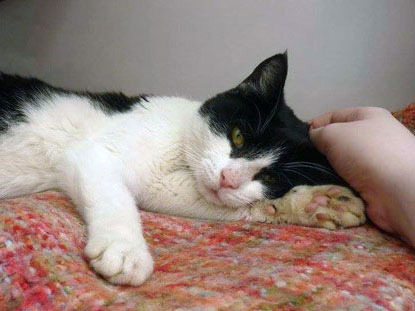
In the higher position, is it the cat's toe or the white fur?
the white fur

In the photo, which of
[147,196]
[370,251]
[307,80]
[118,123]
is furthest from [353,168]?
[307,80]

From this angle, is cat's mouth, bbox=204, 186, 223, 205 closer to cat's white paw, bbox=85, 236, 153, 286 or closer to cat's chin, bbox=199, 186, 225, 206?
cat's chin, bbox=199, 186, 225, 206

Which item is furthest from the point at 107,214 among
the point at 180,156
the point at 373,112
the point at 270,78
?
the point at 373,112

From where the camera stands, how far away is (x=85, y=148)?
112 centimetres

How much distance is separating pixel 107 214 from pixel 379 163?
0.70 metres

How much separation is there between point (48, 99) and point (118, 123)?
329mm

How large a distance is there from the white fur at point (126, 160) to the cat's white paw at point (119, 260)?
0.14 metres

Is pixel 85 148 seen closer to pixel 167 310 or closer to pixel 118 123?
pixel 118 123

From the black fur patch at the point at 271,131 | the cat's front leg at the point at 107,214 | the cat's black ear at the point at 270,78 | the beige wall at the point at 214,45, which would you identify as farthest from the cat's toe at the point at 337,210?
the beige wall at the point at 214,45

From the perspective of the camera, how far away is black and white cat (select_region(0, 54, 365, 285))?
1029 millimetres

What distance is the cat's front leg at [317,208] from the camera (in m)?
1.01

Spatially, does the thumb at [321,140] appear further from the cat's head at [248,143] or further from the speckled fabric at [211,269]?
the speckled fabric at [211,269]

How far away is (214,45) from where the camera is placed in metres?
2.12

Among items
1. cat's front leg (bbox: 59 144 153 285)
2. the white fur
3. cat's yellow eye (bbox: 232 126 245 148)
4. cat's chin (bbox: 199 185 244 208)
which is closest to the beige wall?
the white fur
